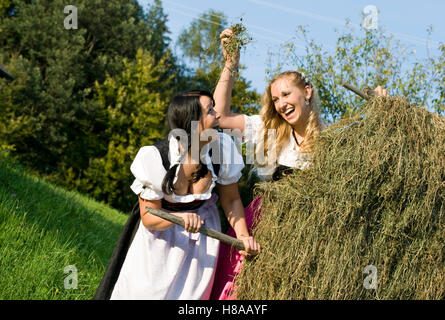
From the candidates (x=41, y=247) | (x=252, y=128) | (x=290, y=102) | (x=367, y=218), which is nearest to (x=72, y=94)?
(x=41, y=247)

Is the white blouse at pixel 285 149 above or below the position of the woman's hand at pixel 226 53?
below

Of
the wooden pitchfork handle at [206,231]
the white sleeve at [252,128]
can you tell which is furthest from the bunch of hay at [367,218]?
the white sleeve at [252,128]

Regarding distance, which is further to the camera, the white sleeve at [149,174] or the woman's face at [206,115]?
the woman's face at [206,115]

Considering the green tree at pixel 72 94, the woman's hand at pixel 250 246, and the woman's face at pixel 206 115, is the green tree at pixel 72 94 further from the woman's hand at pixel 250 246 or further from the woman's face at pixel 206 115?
the woman's hand at pixel 250 246

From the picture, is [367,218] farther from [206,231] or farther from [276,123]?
[276,123]

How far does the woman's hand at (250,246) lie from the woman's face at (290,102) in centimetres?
93

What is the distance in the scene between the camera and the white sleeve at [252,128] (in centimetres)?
346

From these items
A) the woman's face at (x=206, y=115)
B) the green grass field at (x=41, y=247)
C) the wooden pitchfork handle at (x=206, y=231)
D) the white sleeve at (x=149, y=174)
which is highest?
the woman's face at (x=206, y=115)

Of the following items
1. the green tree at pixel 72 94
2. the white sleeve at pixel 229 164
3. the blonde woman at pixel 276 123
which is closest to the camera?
the white sleeve at pixel 229 164

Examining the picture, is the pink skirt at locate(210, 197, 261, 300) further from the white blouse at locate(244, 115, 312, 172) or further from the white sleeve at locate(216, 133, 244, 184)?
the white blouse at locate(244, 115, 312, 172)

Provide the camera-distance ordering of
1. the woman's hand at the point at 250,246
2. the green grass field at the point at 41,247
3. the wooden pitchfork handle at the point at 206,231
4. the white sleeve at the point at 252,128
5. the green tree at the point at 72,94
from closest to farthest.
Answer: the wooden pitchfork handle at the point at 206,231
the woman's hand at the point at 250,246
the white sleeve at the point at 252,128
the green grass field at the point at 41,247
the green tree at the point at 72,94

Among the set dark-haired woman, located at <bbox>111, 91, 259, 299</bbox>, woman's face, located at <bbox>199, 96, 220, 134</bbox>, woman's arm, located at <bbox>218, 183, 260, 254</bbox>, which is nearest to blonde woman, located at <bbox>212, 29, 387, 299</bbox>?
woman's arm, located at <bbox>218, 183, 260, 254</bbox>

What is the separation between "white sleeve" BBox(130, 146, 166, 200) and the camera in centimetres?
282

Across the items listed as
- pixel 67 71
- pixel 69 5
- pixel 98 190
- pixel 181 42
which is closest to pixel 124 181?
pixel 98 190
